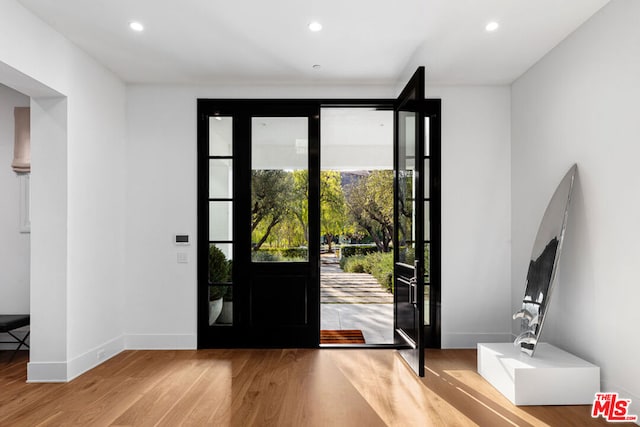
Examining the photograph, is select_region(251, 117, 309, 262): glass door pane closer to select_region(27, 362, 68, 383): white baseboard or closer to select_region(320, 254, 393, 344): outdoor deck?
select_region(320, 254, 393, 344): outdoor deck

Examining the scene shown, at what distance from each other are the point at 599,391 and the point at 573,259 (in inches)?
37.9

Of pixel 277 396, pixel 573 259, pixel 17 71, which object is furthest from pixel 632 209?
pixel 17 71

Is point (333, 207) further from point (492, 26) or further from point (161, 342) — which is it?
point (492, 26)

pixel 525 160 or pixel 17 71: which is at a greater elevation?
pixel 17 71

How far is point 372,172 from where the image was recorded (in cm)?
1080

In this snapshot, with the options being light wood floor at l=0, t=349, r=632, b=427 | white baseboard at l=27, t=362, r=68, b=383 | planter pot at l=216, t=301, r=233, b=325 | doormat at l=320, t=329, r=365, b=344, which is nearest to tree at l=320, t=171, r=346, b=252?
doormat at l=320, t=329, r=365, b=344

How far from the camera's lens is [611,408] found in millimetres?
2811

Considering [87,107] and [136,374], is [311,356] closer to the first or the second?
[136,374]

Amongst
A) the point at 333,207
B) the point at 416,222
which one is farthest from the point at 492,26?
the point at 333,207

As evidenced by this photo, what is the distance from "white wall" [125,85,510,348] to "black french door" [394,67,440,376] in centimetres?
12

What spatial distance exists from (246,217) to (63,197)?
66.4 inches

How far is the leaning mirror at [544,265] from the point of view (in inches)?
130

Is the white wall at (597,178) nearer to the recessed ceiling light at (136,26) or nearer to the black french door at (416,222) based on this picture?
the black french door at (416,222)

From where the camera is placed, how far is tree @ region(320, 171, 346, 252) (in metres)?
10.9
